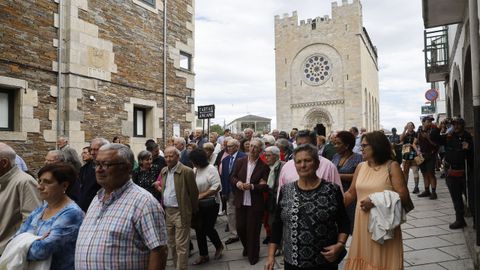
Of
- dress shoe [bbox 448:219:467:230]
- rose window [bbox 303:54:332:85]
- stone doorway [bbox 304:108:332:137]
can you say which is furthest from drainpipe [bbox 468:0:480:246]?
rose window [bbox 303:54:332:85]

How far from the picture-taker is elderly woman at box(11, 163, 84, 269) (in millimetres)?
2365

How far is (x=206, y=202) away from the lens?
5.32 m

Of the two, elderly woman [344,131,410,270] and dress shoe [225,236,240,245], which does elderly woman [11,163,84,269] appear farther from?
dress shoe [225,236,240,245]

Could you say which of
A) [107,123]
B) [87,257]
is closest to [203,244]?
[87,257]

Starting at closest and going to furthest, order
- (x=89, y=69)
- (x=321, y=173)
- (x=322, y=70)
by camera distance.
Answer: (x=321, y=173)
(x=89, y=69)
(x=322, y=70)

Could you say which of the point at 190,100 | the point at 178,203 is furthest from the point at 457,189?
the point at 190,100

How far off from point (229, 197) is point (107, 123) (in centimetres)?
509

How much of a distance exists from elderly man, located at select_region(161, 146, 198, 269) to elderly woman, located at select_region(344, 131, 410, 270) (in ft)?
7.42

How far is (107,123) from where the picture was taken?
9742 mm

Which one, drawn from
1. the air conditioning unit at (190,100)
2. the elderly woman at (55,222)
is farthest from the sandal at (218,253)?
the air conditioning unit at (190,100)

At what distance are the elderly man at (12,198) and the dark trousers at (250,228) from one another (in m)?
2.90

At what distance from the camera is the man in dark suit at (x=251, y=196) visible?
16.6ft

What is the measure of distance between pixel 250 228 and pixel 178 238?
3.44ft

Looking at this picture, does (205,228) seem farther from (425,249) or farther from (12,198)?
(425,249)
